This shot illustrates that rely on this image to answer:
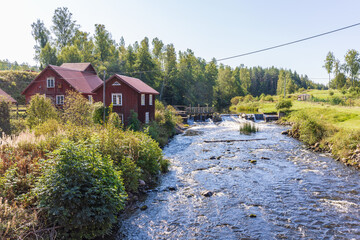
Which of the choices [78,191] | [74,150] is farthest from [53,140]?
[78,191]

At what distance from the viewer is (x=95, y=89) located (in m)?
29.1

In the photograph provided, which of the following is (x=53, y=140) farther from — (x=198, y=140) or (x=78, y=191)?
(x=198, y=140)

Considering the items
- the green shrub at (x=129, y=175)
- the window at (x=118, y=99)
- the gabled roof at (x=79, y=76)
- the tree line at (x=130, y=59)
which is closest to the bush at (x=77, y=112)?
the window at (x=118, y=99)

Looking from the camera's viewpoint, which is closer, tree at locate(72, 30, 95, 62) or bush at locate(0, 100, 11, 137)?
bush at locate(0, 100, 11, 137)

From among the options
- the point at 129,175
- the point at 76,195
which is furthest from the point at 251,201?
the point at 76,195

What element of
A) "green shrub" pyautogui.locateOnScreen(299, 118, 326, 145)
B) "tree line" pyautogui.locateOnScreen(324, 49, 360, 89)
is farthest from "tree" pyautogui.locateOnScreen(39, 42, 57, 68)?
"tree line" pyautogui.locateOnScreen(324, 49, 360, 89)

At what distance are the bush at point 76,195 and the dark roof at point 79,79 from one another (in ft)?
91.7

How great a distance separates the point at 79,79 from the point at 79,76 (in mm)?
1080

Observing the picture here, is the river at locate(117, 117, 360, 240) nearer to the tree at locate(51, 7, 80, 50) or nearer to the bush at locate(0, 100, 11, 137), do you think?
the bush at locate(0, 100, 11, 137)

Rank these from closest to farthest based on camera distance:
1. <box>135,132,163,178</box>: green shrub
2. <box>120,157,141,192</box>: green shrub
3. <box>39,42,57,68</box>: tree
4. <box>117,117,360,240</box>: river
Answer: <box>117,117,360,240</box>: river < <box>120,157,141,192</box>: green shrub < <box>135,132,163,178</box>: green shrub < <box>39,42,57,68</box>: tree

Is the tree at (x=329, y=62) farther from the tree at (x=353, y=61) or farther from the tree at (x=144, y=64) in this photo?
the tree at (x=144, y=64)

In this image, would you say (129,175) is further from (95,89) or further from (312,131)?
(95,89)

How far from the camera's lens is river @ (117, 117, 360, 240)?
863 cm

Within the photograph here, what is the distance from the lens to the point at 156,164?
A: 14.1 metres
